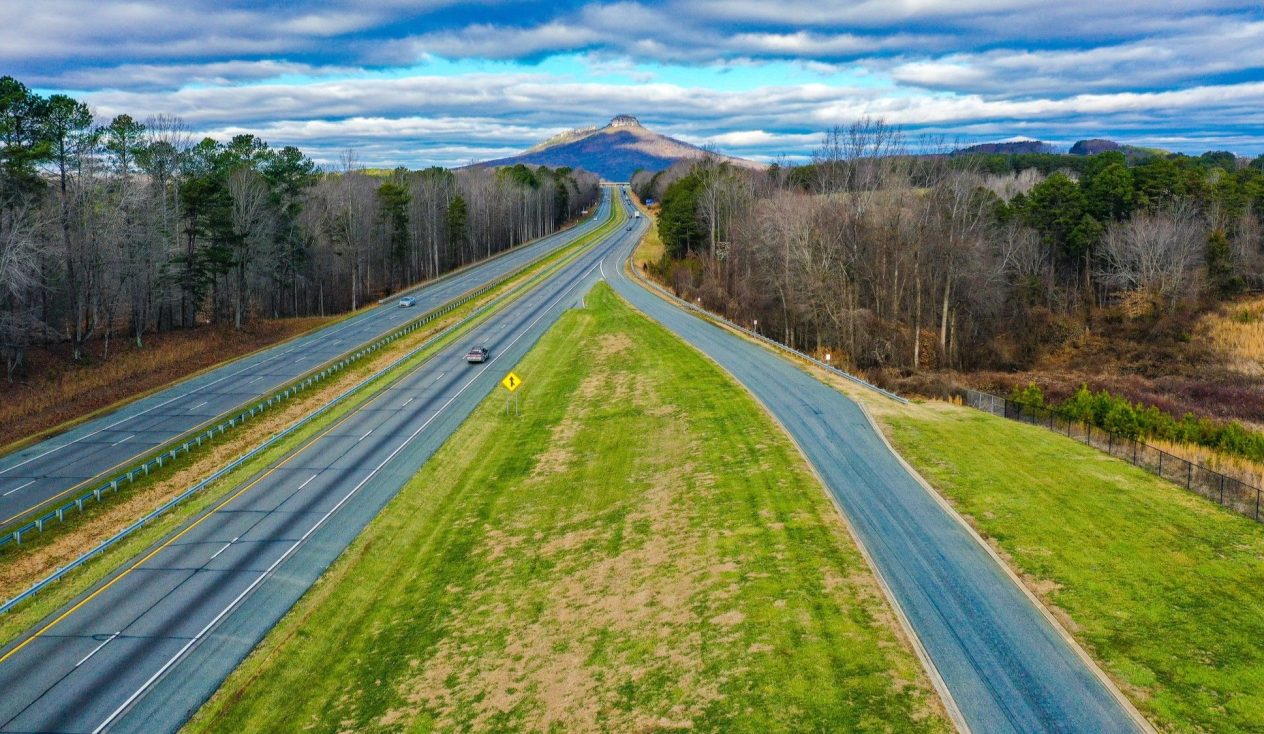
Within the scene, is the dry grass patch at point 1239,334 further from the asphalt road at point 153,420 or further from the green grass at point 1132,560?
the asphalt road at point 153,420

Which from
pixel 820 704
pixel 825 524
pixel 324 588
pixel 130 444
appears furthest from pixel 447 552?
pixel 130 444

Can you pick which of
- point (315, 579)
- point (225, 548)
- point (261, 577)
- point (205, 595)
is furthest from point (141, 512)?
point (315, 579)

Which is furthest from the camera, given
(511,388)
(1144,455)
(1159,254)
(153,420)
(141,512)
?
(1159,254)

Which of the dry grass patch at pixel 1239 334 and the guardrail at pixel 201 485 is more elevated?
the dry grass patch at pixel 1239 334

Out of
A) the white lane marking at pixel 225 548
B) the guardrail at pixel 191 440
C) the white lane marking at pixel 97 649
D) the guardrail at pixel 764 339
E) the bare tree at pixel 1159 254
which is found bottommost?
the white lane marking at pixel 97 649

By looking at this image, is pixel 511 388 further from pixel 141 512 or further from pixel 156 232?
pixel 156 232

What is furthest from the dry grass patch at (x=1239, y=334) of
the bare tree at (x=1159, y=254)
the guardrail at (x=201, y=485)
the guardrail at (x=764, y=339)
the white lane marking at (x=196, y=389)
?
the white lane marking at (x=196, y=389)
